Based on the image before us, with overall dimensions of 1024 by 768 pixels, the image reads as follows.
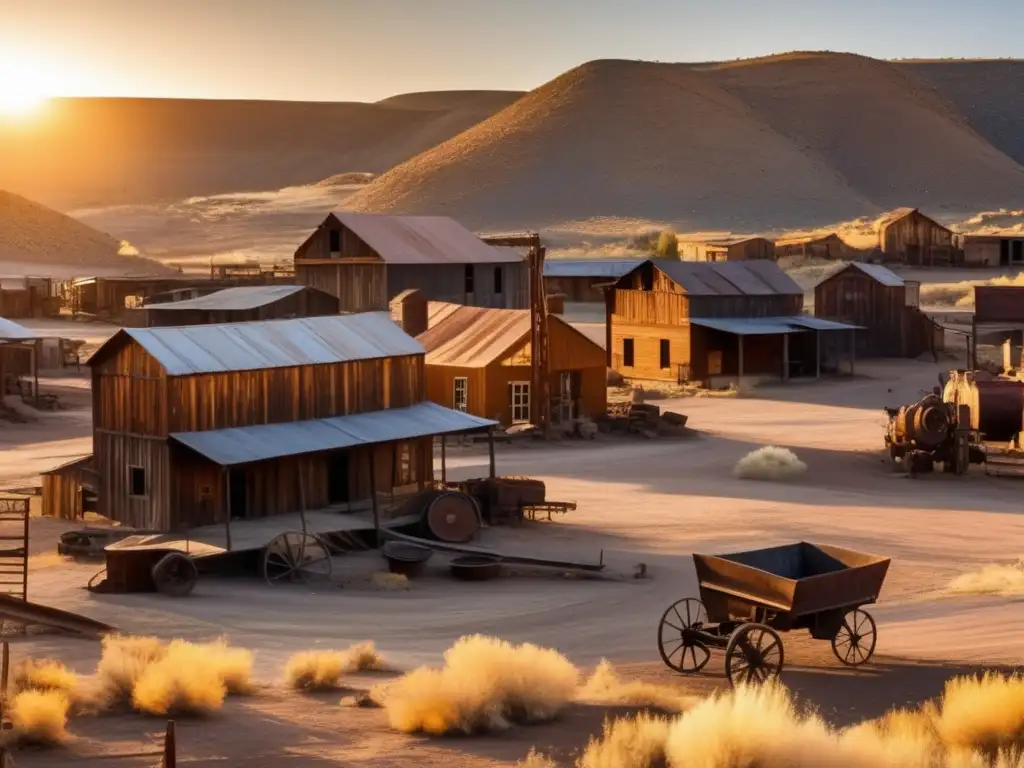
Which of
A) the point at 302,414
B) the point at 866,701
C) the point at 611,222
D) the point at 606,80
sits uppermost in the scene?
the point at 606,80

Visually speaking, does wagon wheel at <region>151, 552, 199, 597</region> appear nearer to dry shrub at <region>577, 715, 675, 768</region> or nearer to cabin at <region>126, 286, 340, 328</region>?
dry shrub at <region>577, 715, 675, 768</region>

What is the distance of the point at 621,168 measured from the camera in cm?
16650

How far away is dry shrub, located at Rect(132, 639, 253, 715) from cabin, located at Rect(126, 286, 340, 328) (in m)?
40.2

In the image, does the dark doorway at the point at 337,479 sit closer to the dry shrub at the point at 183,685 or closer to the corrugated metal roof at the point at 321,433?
the corrugated metal roof at the point at 321,433

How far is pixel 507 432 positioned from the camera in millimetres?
44500

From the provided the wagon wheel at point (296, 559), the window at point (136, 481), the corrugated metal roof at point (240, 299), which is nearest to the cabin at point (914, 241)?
the corrugated metal roof at point (240, 299)

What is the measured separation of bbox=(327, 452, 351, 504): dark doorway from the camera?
30594 mm

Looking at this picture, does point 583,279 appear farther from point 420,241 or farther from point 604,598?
point 604,598

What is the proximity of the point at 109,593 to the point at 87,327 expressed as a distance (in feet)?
180

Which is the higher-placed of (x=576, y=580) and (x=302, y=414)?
(x=302, y=414)

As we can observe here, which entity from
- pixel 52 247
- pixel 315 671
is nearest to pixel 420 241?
pixel 315 671

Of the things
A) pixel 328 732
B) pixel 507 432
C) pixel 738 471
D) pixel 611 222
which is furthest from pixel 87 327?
pixel 611 222

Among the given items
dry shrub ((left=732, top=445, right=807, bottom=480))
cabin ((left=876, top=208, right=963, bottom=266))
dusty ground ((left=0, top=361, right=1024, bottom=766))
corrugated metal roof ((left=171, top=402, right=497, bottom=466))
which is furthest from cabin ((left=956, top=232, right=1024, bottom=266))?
corrugated metal roof ((left=171, top=402, right=497, bottom=466))

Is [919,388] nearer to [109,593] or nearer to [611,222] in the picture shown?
[109,593]
